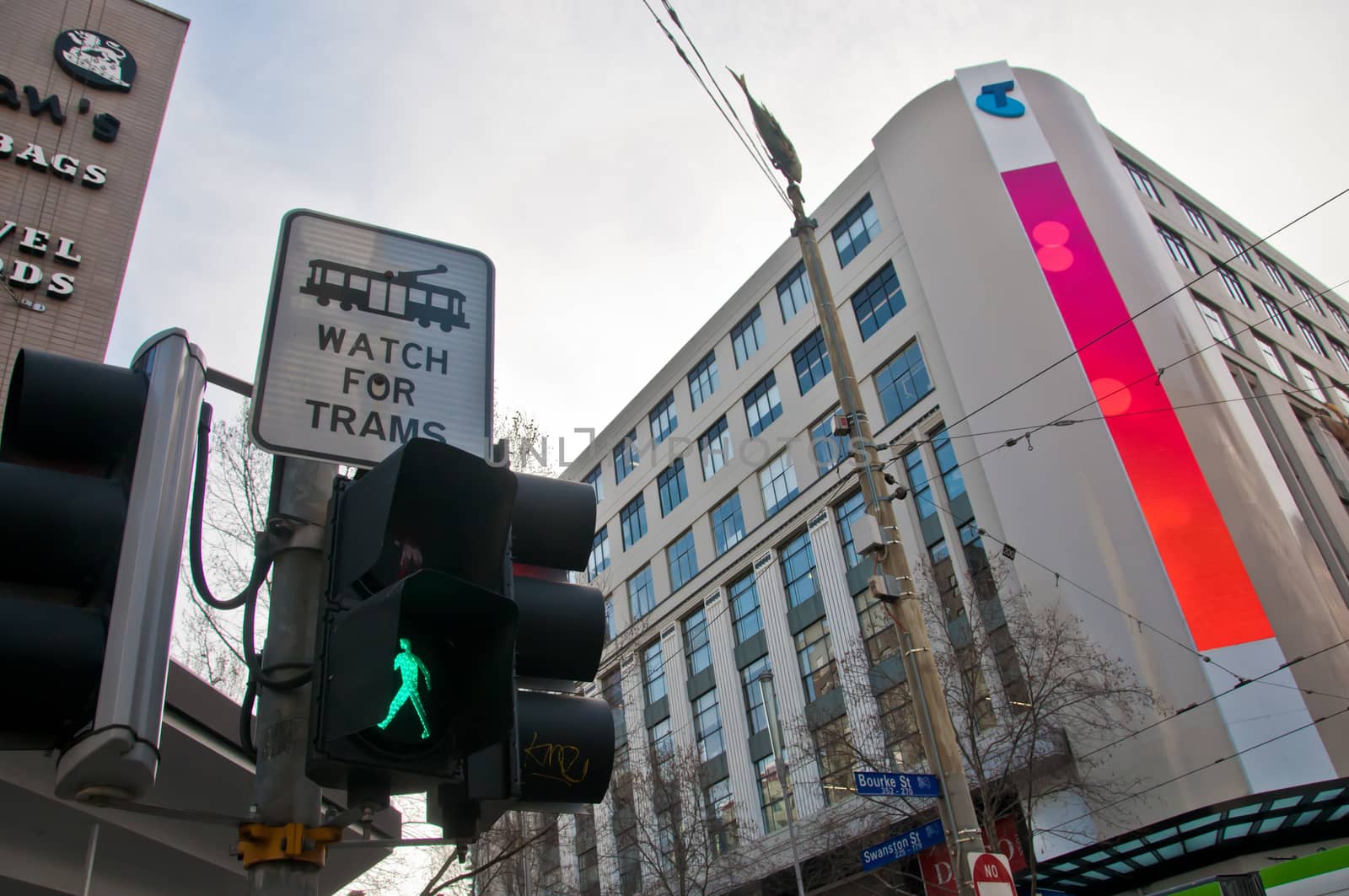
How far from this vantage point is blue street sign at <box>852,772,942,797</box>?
8.63 m

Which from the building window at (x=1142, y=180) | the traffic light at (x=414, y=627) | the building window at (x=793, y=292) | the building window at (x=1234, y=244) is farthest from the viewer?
the building window at (x=1234, y=244)

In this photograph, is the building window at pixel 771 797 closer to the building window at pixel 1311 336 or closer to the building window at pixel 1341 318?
the building window at pixel 1311 336

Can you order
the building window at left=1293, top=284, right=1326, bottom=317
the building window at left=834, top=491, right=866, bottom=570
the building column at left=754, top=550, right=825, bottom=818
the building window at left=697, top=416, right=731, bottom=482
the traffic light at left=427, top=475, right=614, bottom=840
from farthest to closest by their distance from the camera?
the building window at left=1293, top=284, right=1326, bottom=317
the building window at left=697, top=416, right=731, bottom=482
the building window at left=834, top=491, right=866, bottom=570
the building column at left=754, top=550, right=825, bottom=818
the traffic light at left=427, top=475, right=614, bottom=840

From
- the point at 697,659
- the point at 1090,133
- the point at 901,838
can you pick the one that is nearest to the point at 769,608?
the point at 697,659

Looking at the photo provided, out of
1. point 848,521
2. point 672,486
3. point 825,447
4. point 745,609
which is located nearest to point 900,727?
point 848,521

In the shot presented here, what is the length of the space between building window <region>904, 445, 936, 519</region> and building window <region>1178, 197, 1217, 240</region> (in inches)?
724

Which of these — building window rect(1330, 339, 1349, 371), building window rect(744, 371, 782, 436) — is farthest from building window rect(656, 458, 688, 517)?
building window rect(1330, 339, 1349, 371)

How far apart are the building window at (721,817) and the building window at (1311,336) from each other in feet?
106

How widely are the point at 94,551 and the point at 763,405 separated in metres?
38.4

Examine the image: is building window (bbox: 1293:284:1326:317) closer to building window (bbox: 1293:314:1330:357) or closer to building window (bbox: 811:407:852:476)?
building window (bbox: 1293:314:1330:357)

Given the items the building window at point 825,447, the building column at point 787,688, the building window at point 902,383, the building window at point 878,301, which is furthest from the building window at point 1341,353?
the building column at point 787,688

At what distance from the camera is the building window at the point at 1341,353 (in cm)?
4528

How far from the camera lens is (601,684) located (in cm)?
3709

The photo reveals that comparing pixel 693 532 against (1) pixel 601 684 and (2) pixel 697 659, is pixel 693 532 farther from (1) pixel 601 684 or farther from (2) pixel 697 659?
(1) pixel 601 684
